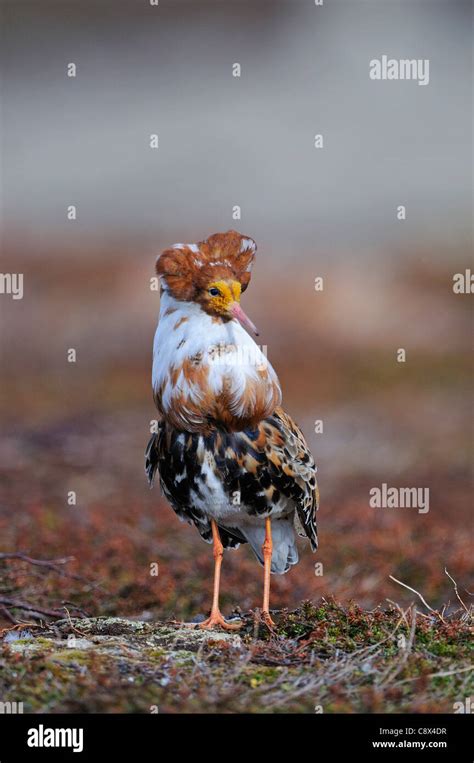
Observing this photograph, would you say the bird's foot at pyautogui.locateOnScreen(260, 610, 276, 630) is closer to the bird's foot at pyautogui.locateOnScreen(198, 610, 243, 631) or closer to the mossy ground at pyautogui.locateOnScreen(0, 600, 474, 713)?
the mossy ground at pyautogui.locateOnScreen(0, 600, 474, 713)

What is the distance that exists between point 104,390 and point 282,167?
668 inches

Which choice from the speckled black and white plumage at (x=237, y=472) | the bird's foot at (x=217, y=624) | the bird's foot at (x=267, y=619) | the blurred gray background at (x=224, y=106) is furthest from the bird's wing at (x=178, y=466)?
the blurred gray background at (x=224, y=106)

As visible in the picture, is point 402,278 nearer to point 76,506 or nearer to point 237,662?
point 76,506

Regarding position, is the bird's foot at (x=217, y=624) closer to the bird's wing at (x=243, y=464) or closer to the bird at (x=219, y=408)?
the bird at (x=219, y=408)

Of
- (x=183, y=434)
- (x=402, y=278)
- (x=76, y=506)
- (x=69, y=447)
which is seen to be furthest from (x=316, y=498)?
(x=402, y=278)

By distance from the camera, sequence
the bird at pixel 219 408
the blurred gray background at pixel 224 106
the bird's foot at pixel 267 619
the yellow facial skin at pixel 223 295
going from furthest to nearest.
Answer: the blurred gray background at pixel 224 106
the bird's foot at pixel 267 619
the bird at pixel 219 408
the yellow facial skin at pixel 223 295

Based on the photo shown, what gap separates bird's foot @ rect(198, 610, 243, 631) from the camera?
24.8 ft

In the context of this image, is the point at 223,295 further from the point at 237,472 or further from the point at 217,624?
the point at 217,624

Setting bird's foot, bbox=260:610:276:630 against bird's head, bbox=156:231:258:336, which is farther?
bird's foot, bbox=260:610:276:630

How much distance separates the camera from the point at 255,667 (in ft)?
21.1

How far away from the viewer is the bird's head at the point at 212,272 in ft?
22.9

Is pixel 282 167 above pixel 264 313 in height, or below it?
above

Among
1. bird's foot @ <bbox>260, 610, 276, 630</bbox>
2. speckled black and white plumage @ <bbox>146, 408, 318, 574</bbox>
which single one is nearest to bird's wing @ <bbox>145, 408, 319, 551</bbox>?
speckled black and white plumage @ <bbox>146, 408, 318, 574</bbox>

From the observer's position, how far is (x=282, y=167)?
3503 cm
